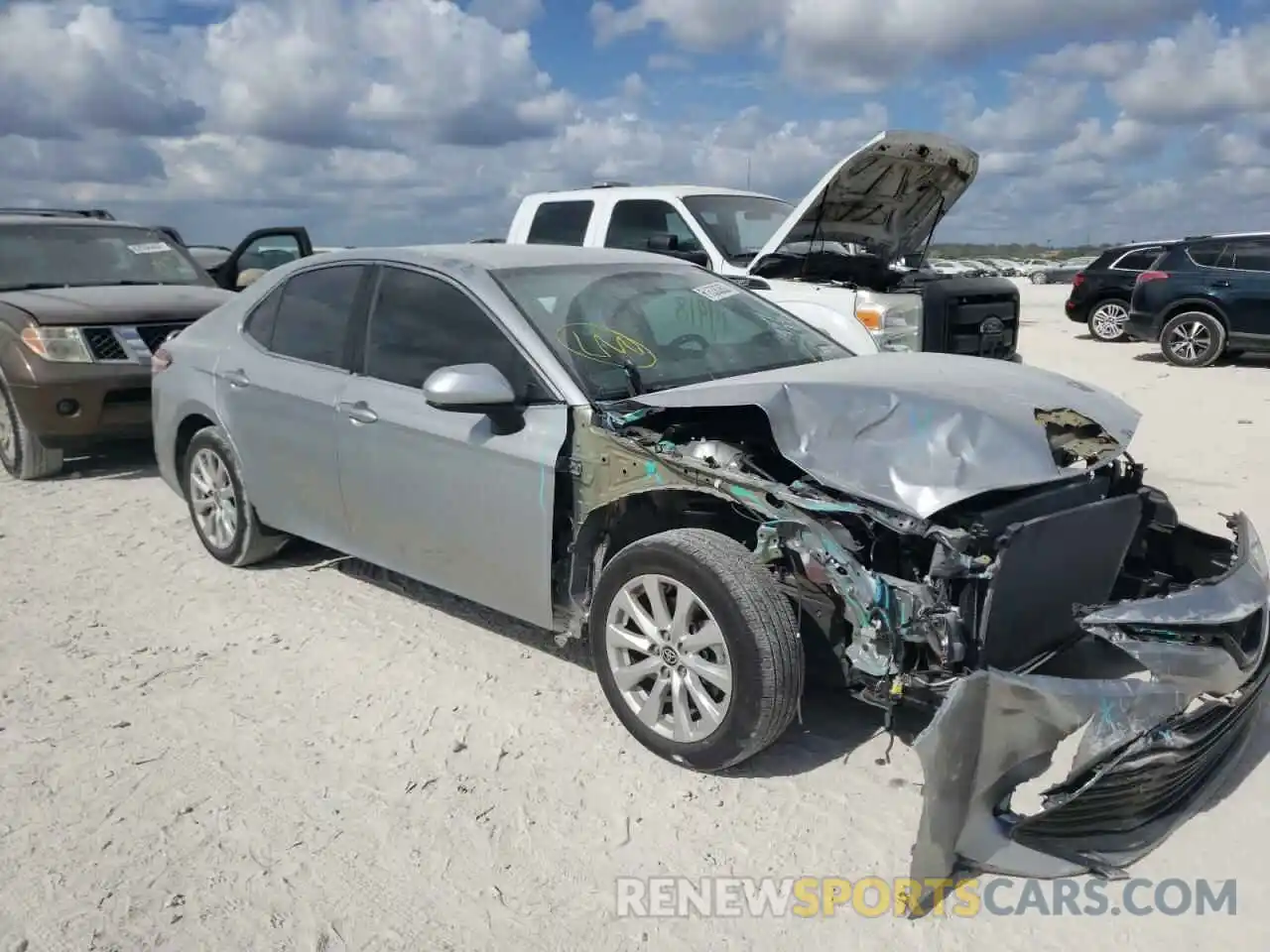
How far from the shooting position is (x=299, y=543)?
6000 mm

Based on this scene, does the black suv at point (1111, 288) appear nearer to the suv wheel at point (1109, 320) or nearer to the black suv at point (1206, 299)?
the suv wheel at point (1109, 320)

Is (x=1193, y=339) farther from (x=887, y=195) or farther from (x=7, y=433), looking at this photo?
(x=7, y=433)

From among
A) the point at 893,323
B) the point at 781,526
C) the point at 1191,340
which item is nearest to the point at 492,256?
the point at 781,526

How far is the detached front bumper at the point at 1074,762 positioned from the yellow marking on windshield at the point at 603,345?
74.9 inches

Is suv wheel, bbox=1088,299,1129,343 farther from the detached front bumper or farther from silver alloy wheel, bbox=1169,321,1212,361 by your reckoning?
the detached front bumper

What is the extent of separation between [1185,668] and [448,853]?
7.49 feet

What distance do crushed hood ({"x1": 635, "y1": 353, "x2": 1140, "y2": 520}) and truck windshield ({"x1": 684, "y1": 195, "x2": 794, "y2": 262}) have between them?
486cm

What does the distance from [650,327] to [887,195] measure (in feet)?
15.5

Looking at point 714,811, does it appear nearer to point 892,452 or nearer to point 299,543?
point 892,452

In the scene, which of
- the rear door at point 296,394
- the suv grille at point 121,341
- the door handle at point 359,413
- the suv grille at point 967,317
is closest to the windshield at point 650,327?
the door handle at point 359,413

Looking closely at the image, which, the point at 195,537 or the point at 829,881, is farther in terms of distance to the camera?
the point at 195,537

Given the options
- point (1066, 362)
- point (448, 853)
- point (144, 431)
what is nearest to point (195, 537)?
point (144, 431)

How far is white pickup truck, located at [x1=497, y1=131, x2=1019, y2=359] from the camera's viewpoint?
7.64m

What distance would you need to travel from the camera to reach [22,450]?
773cm
